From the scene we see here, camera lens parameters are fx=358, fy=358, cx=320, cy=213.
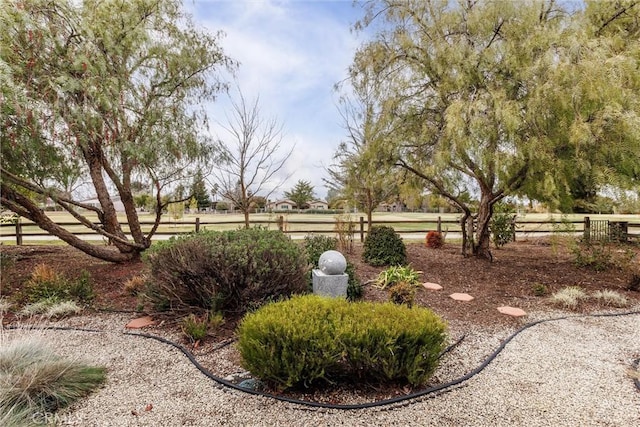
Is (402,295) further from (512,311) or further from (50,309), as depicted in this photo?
(50,309)

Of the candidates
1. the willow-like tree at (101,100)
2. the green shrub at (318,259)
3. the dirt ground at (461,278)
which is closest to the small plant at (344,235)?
the dirt ground at (461,278)

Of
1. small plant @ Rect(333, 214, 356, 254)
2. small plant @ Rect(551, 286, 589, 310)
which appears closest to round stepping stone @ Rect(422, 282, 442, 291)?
small plant @ Rect(551, 286, 589, 310)

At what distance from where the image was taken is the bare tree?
8.34 metres

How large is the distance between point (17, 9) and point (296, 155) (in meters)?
5.96

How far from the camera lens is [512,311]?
450 centimetres

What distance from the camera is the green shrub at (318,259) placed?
4.84 metres

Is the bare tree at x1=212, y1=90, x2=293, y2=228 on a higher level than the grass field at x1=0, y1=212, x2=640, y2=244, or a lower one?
higher

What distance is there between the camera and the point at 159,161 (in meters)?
5.79

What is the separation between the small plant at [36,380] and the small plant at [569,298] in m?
5.25

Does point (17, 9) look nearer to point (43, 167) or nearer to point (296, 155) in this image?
point (43, 167)

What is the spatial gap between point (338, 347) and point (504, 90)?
466 centimetres

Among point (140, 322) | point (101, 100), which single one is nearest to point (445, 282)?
point (140, 322)

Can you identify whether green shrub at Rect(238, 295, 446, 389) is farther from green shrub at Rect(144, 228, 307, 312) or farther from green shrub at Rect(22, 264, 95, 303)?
green shrub at Rect(22, 264, 95, 303)

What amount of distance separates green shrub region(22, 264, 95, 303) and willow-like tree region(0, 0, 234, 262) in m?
1.06
